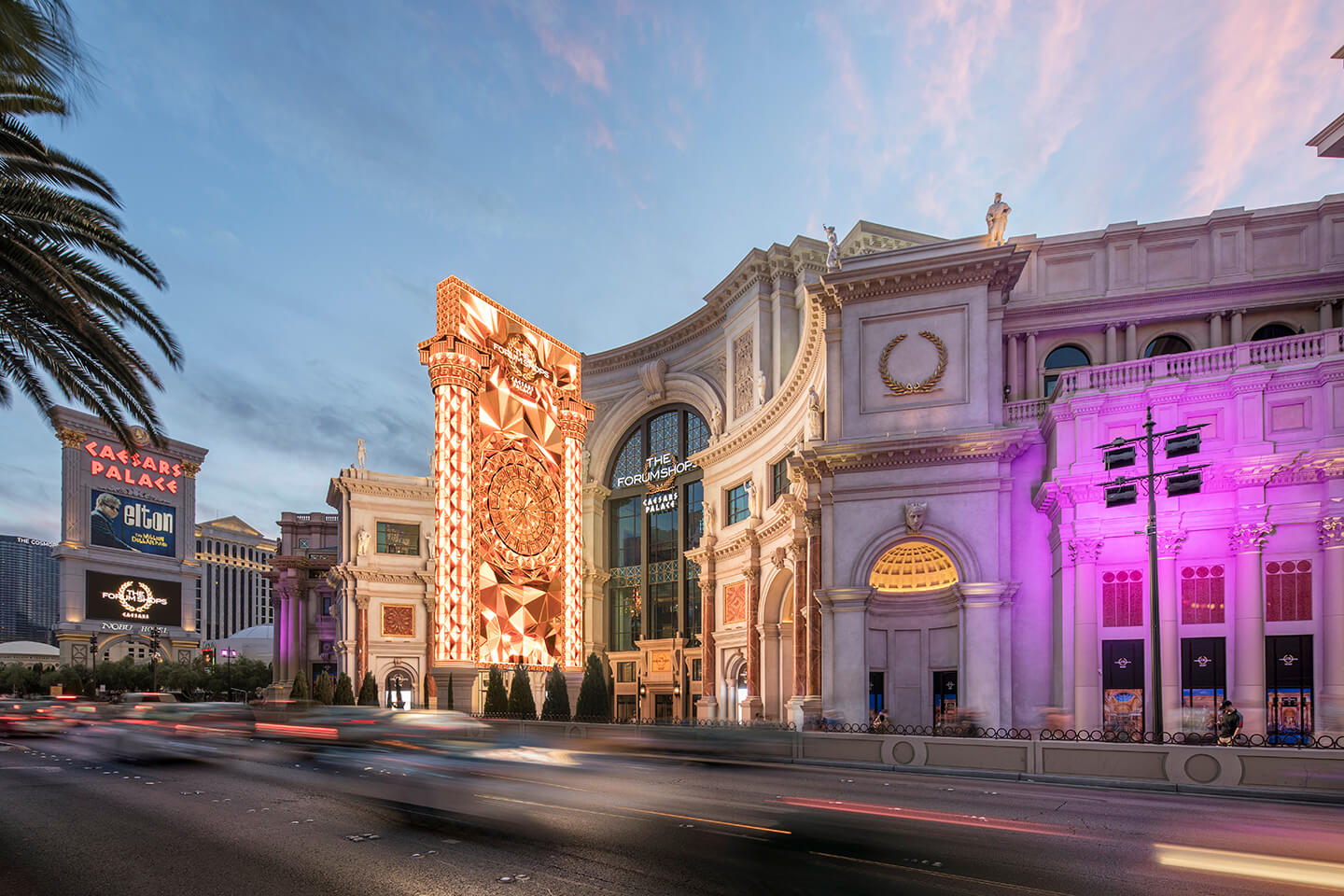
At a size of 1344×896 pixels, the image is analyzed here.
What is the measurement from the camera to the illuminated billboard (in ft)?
345

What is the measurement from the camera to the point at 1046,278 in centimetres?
3378

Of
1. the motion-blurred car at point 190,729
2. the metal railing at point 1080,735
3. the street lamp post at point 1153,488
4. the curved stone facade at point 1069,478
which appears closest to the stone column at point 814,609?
the curved stone facade at point 1069,478

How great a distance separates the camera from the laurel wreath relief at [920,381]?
1210 inches

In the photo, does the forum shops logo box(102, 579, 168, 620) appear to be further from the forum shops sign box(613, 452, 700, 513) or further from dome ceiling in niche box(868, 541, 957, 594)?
dome ceiling in niche box(868, 541, 957, 594)

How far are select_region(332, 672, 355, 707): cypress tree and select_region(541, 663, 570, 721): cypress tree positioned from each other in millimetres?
16622

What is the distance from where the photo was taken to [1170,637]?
26078mm

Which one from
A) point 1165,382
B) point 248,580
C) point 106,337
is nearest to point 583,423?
point 1165,382

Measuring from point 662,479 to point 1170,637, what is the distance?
118 ft

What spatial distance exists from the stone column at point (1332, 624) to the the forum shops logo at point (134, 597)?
116 m

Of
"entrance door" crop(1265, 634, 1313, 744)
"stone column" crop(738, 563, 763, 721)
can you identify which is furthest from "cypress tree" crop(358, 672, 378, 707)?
"entrance door" crop(1265, 634, 1313, 744)

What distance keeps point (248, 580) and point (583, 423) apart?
158922 millimetres

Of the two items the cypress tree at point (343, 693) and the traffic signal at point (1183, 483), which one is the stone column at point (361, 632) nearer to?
the cypress tree at point (343, 693)

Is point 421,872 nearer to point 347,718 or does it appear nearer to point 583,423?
point 347,718

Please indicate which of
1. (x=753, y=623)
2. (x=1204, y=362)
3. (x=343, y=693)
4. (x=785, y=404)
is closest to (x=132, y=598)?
(x=343, y=693)
